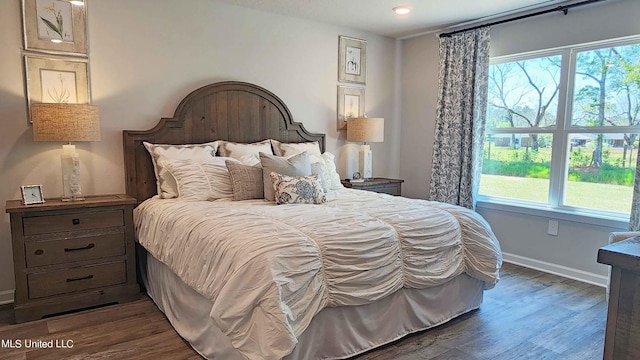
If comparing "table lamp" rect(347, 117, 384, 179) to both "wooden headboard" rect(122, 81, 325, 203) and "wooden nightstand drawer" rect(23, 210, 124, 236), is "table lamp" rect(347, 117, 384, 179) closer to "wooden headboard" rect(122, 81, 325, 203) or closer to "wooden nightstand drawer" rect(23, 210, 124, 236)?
"wooden headboard" rect(122, 81, 325, 203)

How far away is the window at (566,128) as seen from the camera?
336 centimetres

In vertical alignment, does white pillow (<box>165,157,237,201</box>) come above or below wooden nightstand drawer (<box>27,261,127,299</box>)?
above

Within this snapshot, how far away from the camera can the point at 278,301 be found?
5.80 ft

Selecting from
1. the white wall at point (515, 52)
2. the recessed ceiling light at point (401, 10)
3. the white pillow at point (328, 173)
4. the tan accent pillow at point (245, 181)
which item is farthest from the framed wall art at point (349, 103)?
the tan accent pillow at point (245, 181)

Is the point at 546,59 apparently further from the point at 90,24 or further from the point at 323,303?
the point at 90,24

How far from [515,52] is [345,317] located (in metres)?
3.16

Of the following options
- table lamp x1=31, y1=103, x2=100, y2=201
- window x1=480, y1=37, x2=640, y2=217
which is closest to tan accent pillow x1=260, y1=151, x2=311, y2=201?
table lamp x1=31, y1=103, x2=100, y2=201

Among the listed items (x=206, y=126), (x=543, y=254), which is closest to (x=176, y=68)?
(x=206, y=126)

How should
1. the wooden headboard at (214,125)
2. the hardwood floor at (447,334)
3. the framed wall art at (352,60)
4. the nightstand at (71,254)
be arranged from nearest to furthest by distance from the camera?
the hardwood floor at (447,334)
the nightstand at (71,254)
the wooden headboard at (214,125)
the framed wall art at (352,60)

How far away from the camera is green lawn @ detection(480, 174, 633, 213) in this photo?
3.41 m

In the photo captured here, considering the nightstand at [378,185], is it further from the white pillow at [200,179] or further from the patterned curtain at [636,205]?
the patterned curtain at [636,205]

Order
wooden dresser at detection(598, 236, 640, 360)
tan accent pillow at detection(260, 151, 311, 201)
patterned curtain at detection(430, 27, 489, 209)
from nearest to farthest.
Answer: wooden dresser at detection(598, 236, 640, 360)
tan accent pillow at detection(260, 151, 311, 201)
patterned curtain at detection(430, 27, 489, 209)

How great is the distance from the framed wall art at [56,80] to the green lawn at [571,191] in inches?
152

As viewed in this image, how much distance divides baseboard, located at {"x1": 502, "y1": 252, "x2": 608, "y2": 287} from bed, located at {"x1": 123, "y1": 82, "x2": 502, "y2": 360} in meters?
1.28
